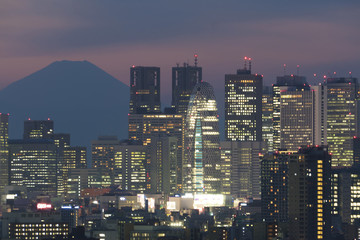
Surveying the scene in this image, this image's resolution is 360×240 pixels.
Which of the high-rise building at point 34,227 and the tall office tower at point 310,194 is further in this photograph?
the tall office tower at point 310,194

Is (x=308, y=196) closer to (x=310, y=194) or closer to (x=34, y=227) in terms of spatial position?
(x=310, y=194)

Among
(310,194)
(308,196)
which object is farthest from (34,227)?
(310,194)

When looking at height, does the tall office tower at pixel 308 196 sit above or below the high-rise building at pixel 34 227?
above

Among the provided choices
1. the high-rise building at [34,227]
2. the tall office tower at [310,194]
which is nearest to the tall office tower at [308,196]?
the tall office tower at [310,194]

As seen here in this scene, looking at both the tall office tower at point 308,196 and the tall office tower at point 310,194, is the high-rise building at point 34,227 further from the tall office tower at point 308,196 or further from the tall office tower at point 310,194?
the tall office tower at point 310,194

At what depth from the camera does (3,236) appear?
580 feet

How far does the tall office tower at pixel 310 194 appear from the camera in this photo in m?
186

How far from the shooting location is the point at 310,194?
618ft

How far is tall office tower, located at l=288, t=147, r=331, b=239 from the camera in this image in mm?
186000

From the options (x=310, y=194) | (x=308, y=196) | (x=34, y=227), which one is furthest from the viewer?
(x=308, y=196)

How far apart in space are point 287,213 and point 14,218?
32303mm

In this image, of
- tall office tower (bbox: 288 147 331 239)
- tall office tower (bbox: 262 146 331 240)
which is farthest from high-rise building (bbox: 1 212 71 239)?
tall office tower (bbox: 288 147 331 239)

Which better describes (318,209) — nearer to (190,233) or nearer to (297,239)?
(297,239)

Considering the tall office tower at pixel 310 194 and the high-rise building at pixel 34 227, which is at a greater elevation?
the tall office tower at pixel 310 194
